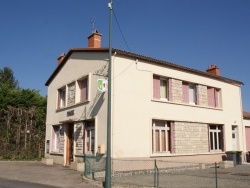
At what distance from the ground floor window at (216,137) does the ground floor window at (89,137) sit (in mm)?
8853

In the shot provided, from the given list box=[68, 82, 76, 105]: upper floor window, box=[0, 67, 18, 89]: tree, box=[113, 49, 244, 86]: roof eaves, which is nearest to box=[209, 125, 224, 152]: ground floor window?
box=[113, 49, 244, 86]: roof eaves

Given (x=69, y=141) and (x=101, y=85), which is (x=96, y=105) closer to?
(x=101, y=85)

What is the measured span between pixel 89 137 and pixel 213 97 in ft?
33.2

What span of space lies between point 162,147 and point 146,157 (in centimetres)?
181

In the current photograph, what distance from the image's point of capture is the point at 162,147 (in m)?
18.0

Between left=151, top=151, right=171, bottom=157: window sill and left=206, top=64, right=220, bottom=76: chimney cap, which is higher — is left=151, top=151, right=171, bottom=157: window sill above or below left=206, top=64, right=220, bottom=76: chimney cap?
below

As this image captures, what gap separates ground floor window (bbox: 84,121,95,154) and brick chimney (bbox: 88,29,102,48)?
4545 mm

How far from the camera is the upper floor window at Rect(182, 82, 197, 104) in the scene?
20047mm

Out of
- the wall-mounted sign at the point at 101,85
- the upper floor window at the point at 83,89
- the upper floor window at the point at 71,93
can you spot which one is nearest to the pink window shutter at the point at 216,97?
the upper floor window at the point at 83,89

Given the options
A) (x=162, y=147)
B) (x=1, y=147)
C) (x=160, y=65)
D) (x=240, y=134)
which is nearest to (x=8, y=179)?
(x=162, y=147)

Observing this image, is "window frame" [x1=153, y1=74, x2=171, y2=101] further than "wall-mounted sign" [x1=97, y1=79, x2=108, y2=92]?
Yes

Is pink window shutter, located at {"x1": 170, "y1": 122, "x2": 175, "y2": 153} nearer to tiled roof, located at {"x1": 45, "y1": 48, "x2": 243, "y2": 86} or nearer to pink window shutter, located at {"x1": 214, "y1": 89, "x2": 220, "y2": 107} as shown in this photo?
tiled roof, located at {"x1": 45, "y1": 48, "x2": 243, "y2": 86}

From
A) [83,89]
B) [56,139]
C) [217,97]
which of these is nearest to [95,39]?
[83,89]

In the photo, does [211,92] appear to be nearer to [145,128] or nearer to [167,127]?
[167,127]
